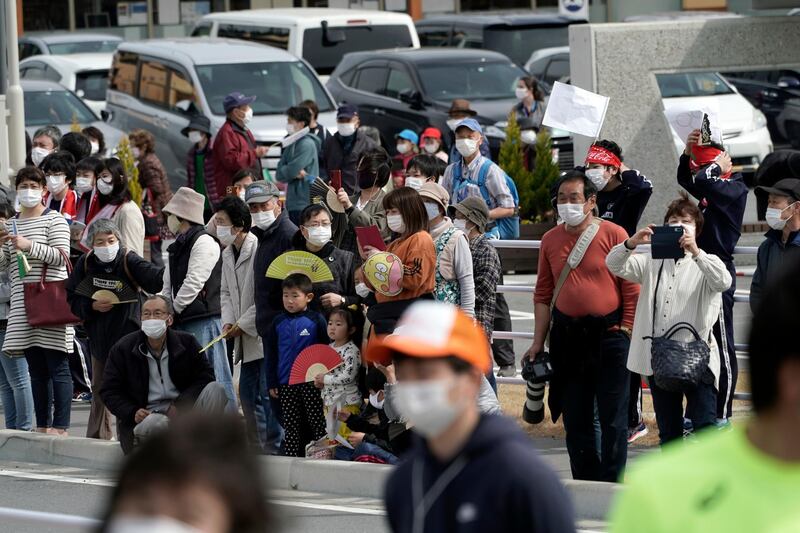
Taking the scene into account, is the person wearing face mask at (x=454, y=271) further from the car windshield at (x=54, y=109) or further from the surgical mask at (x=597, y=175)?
the car windshield at (x=54, y=109)

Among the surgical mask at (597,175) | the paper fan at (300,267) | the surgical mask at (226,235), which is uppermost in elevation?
the surgical mask at (597,175)

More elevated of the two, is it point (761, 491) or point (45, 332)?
point (761, 491)

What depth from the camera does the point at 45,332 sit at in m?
10.2

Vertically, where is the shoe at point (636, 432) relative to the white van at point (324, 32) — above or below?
below

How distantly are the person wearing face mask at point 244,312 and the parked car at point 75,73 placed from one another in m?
16.2

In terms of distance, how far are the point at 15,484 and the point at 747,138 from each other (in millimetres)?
13925

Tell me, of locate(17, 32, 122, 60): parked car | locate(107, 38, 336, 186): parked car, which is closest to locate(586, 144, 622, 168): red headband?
locate(107, 38, 336, 186): parked car

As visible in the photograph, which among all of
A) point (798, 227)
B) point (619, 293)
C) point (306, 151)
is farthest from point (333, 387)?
point (306, 151)

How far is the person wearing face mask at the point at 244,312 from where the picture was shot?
9.91 metres

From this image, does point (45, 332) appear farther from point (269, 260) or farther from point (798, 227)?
point (798, 227)

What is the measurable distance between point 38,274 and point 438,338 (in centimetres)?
722

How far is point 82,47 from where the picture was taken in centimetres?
3116

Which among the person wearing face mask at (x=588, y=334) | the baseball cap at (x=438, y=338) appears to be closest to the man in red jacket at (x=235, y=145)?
the person wearing face mask at (x=588, y=334)

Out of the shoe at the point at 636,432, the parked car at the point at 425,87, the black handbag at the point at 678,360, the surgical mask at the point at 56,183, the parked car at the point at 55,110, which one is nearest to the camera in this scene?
the black handbag at the point at 678,360
